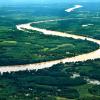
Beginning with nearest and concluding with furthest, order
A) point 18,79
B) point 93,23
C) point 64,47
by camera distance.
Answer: point 18,79
point 64,47
point 93,23

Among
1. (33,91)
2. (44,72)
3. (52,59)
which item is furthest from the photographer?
(52,59)

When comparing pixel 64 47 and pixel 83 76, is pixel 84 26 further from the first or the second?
pixel 83 76

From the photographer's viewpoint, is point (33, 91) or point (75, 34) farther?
point (75, 34)

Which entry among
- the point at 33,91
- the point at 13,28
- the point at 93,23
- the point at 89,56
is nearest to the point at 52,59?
the point at 89,56

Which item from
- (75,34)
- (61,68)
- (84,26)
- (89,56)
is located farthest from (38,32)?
(61,68)

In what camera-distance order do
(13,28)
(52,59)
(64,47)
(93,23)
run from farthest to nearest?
(93,23) < (13,28) < (64,47) < (52,59)

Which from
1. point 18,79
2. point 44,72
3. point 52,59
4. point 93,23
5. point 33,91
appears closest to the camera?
point 33,91

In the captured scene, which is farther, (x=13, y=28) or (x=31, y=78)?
(x=13, y=28)

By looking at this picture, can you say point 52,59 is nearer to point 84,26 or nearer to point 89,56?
point 89,56

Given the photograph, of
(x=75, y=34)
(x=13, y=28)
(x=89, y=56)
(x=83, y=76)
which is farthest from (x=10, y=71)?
(x=13, y=28)
